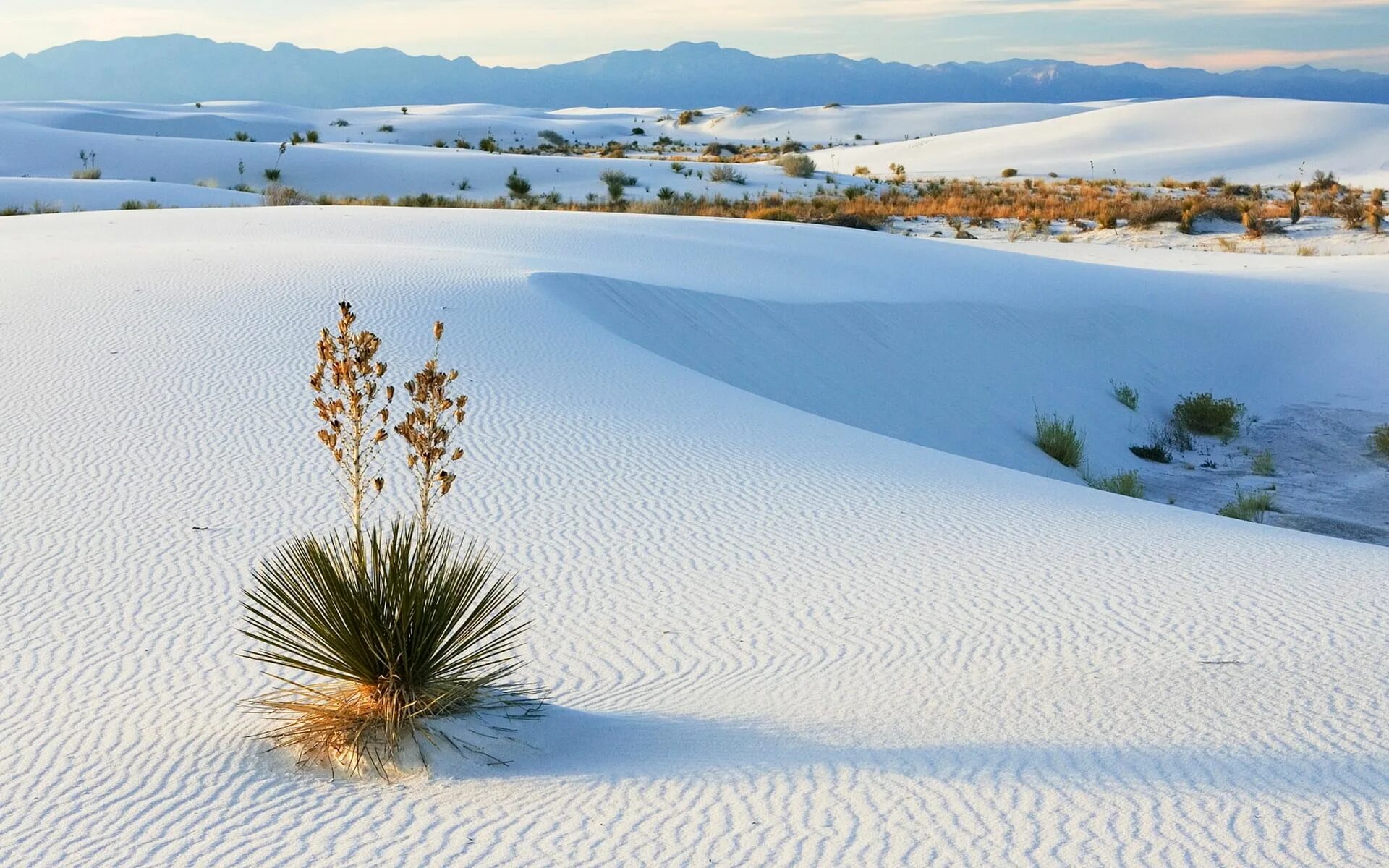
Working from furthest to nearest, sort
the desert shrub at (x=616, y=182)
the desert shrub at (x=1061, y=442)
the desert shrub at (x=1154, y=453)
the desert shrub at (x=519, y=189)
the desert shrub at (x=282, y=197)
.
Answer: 1. the desert shrub at (x=519, y=189)
2. the desert shrub at (x=616, y=182)
3. the desert shrub at (x=282, y=197)
4. the desert shrub at (x=1154, y=453)
5. the desert shrub at (x=1061, y=442)

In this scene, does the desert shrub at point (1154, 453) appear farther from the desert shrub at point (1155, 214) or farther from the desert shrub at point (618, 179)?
the desert shrub at point (618, 179)

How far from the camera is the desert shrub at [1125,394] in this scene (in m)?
13.7

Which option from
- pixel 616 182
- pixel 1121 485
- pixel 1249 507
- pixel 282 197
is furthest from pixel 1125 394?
pixel 616 182

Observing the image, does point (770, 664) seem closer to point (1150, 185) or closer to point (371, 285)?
point (371, 285)

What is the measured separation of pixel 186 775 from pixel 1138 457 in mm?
10471

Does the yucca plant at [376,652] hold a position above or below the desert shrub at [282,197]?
below

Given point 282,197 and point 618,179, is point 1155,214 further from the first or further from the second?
point 282,197

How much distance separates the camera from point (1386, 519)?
10.5 metres

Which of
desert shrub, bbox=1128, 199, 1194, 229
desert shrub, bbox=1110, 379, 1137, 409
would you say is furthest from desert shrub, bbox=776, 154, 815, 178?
desert shrub, bbox=1110, 379, 1137, 409

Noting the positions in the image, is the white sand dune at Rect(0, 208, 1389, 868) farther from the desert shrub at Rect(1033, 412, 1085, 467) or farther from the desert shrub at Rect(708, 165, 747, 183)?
the desert shrub at Rect(708, 165, 747, 183)

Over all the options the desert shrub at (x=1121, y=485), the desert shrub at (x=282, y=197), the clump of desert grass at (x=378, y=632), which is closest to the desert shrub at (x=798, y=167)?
the desert shrub at (x=282, y=197)

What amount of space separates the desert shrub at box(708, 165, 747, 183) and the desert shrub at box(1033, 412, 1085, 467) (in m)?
23.3

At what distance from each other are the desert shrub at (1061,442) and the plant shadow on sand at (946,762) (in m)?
8.04

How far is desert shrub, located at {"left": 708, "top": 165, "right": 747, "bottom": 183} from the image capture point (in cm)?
3469
